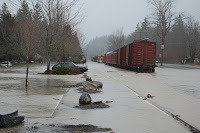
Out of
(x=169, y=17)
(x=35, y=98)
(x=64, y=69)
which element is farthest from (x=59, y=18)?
(x=169, y=17)

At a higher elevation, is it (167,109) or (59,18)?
(59,18)

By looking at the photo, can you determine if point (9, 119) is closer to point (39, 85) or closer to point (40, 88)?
point (40, 88)

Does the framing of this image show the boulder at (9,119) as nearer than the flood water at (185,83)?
Yes

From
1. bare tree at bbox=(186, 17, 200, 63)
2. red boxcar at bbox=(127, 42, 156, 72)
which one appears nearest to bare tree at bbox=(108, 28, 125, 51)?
bare tree at bbox=(186, 17, 200, 63)

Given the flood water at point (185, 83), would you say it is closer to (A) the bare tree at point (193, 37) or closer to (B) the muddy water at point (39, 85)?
(B) the muddy water at point (39, 85)

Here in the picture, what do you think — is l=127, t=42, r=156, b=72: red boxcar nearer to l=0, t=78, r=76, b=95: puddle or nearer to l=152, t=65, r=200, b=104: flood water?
l=152, t=65, r=200, b=104: flood water

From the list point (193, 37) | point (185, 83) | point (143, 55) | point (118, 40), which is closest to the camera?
point (185, 83)

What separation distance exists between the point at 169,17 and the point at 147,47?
1539 inches

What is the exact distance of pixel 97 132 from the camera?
255 inches

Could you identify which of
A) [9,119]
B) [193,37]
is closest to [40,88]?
[9,119]

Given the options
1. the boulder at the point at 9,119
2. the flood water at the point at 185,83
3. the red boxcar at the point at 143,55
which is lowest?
the flood water at the point at 185,83

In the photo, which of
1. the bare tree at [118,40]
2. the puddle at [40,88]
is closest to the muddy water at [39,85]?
the puddle at [40,88]

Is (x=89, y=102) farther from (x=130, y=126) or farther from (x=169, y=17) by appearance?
(x=169, y=17)

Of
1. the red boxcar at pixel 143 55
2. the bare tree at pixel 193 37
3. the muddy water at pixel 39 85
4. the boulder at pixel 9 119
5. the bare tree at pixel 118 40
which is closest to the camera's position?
the boulder at pixel 9 119
